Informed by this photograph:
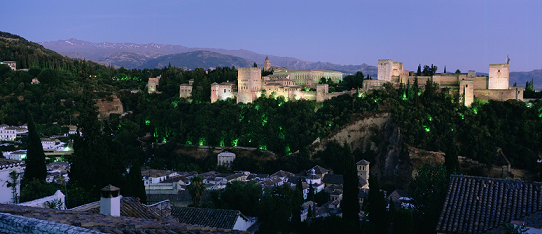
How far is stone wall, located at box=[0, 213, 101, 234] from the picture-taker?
4.85 metres

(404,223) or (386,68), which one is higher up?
(386,68)

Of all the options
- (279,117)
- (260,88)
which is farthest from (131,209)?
(260,88)

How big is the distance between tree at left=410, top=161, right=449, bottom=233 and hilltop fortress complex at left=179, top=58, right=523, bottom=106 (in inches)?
1319

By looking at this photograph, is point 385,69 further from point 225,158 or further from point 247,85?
point 225,158

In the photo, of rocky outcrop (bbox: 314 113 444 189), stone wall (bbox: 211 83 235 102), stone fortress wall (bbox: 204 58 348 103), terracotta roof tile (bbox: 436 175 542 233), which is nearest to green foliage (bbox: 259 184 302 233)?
terracotta roof tile (bbox: 436 175 542 233)

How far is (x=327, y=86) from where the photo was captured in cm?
5306

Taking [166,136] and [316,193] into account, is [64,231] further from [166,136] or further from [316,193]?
[166,136]

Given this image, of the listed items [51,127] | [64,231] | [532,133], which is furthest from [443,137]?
[51,127]

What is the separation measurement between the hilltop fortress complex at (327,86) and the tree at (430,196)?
33.5 meters

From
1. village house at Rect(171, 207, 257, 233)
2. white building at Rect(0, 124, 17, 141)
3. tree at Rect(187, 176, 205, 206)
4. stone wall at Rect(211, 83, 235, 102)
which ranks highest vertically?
stone wall at Rect(211, 83, 235, 102)

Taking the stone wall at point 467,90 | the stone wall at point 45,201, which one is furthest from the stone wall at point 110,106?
the stone wall at point 45,201

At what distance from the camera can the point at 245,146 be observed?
161 ft

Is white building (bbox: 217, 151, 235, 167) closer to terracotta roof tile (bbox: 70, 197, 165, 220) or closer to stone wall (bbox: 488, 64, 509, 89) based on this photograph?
stone wall (bbox: 488, 64, 509, 89)

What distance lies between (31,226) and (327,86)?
49265 millimetres
